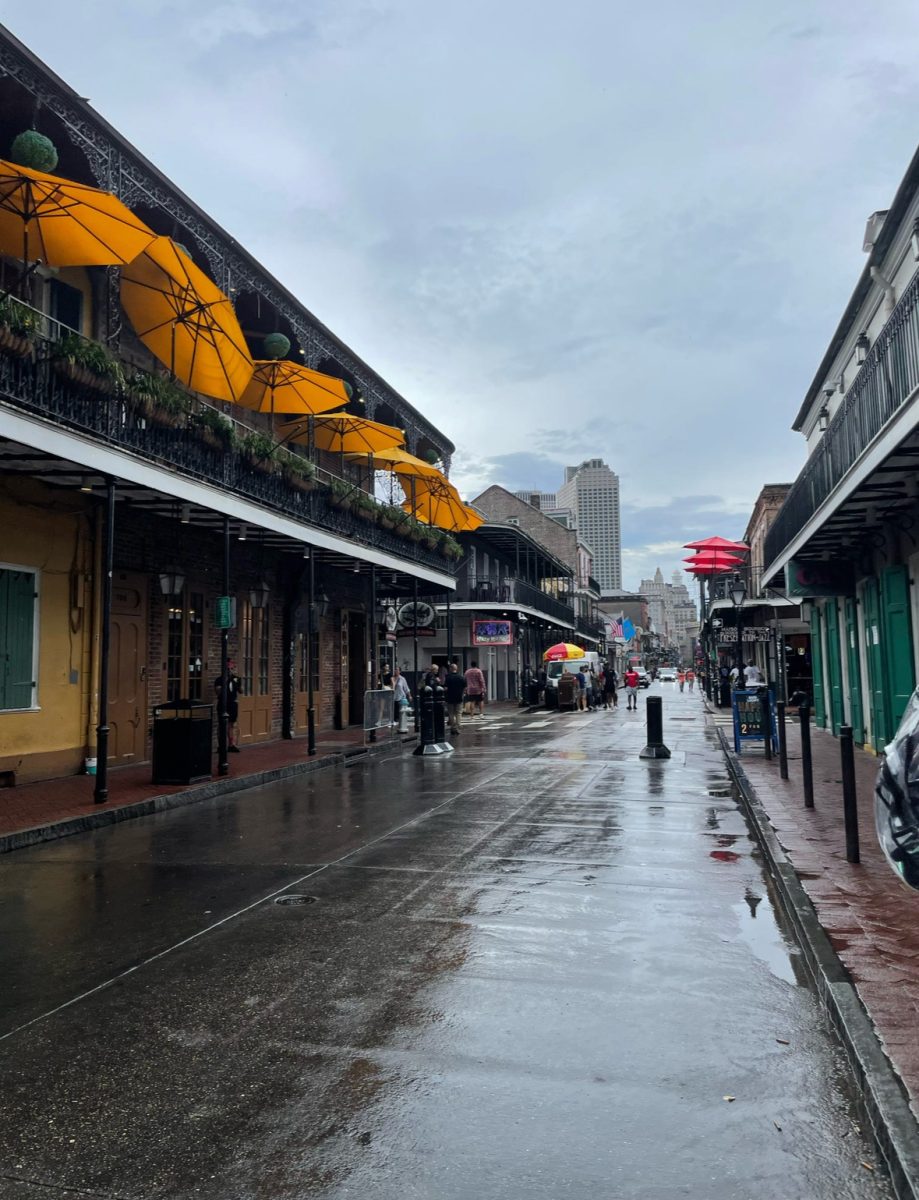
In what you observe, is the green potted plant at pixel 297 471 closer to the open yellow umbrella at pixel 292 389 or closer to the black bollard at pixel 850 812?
the open yellow umbrella at pixel 292 389

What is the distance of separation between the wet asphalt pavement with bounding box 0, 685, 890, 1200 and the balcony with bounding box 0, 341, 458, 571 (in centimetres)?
488

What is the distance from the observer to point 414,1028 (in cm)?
412

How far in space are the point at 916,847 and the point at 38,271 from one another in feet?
41.6

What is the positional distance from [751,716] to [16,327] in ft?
40.4

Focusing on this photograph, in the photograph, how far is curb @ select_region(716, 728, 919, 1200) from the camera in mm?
2863

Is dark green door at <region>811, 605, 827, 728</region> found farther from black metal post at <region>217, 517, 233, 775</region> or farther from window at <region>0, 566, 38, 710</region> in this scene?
window at <region>0, 566, 38, 710</region>

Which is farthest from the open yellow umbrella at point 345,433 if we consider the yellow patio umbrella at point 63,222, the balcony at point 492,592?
the balcony at point 492,592

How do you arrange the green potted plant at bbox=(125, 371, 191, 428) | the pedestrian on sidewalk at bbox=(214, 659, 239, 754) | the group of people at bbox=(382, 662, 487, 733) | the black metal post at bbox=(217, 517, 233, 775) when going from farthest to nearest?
the group of people at bbox=(382, 662, 487, 733) < the pedestrian on sidewalk at bbox=(214, 659, 239, 754) < the black metal post at bbox=(217, 517, 233, 775) < the green potted plant at bbox=(125, 371, 191, 428)

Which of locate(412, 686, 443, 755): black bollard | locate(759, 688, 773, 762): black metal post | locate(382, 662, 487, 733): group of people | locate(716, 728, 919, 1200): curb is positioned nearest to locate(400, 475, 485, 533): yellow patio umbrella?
locate(382, 662, 487, 733): group of people

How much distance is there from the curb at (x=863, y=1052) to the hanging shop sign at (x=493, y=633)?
3000 cm

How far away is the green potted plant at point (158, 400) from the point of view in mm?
11438

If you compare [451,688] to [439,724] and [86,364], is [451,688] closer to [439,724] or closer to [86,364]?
[439,724]

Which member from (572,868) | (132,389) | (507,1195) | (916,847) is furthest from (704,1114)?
(132,389)

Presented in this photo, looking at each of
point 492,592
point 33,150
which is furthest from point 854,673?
point 492,592
